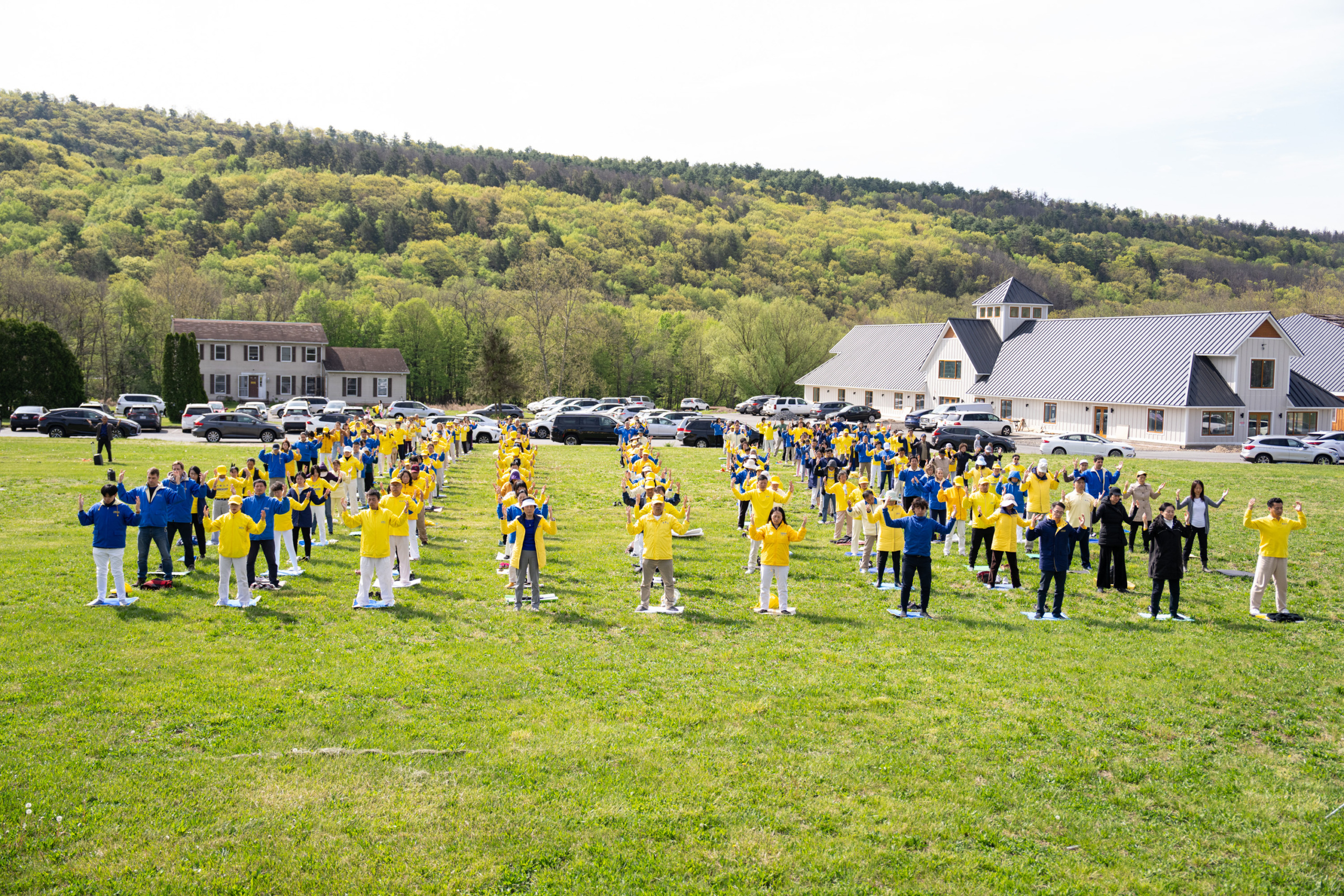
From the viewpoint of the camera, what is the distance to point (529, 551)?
12.7 metres

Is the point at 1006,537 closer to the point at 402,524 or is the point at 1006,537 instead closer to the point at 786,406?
the point at 402,524

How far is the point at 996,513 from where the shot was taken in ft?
47.8

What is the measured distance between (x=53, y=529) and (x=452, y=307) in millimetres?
69811

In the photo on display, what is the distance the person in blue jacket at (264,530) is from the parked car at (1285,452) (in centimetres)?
3947

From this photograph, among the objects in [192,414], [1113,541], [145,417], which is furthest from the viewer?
[192,414]

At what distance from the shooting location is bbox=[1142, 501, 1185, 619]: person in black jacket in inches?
504

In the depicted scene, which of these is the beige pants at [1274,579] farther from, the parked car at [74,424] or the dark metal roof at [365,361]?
the dark metal roof at [365,361]

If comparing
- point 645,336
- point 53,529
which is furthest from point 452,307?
point 53,529

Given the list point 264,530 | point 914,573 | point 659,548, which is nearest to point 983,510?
point 914,573

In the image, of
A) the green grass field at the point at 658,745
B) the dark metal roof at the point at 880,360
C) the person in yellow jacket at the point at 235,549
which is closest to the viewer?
the green grass field at the point at 658,745

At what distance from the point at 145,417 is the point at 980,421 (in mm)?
43869

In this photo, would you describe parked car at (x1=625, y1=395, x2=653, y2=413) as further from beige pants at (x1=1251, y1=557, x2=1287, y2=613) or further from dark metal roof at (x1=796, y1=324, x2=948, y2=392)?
beige pants at (x1=1251, y1=557, x2=1287, y2=613)

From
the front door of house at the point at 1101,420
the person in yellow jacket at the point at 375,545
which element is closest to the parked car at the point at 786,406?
Answer: the front door of house at the point at 1101,420

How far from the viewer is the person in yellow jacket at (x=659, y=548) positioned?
12586mm
